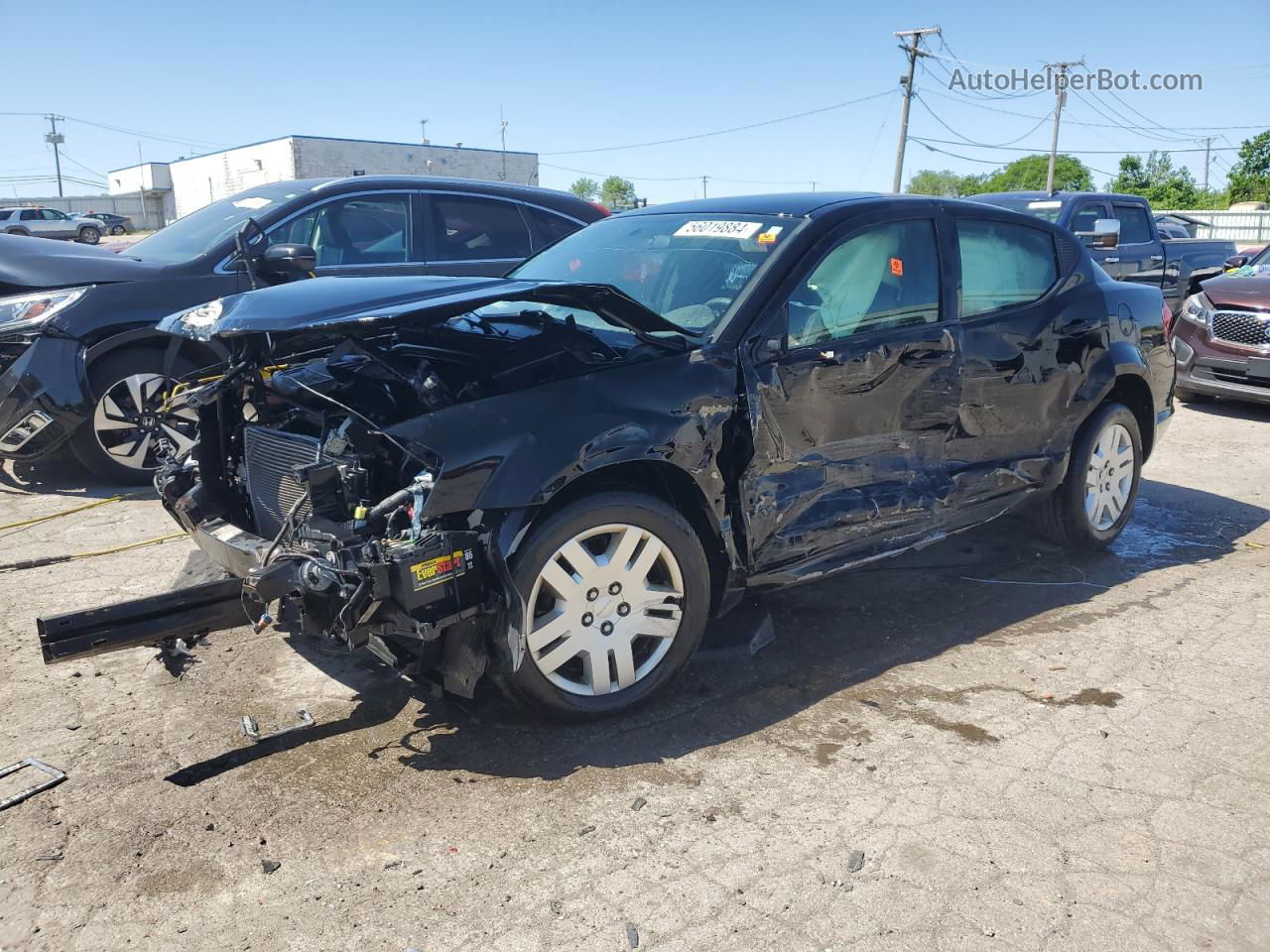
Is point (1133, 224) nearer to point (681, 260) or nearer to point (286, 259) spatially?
point (681, 260)

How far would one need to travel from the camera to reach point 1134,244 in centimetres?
1350

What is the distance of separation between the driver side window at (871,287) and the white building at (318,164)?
45682 millimetres

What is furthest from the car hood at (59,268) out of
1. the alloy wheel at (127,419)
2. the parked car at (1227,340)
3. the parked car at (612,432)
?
the parked car at (1227,340)

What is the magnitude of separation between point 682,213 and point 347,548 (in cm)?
242

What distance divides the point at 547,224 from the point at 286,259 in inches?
141

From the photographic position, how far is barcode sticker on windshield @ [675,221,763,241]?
4238mm

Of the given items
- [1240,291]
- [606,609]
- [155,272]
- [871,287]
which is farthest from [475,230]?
[1240,291]

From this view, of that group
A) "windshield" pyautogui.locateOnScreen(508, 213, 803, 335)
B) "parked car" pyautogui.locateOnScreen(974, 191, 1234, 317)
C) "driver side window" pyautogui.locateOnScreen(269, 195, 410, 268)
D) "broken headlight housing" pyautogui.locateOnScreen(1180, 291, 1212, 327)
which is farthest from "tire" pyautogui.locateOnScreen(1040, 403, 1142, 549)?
"parked car" pyautogui.locateOnScreen(974, 191, 1234, 317)

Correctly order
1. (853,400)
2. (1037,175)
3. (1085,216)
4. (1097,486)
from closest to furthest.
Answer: (853,400), (1097,486), (1085,216), (1037,175)

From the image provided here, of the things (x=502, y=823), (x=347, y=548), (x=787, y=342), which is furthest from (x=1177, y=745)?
(x=347, y=548)

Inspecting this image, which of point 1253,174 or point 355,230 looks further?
point 1253,174

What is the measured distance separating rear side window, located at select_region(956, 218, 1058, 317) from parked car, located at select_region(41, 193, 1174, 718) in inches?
0.7

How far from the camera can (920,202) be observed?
458 cm

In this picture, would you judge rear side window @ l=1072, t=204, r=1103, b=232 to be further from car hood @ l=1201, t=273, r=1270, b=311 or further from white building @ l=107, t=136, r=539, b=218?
white building @ l=107, t=136, r=539, b=218
